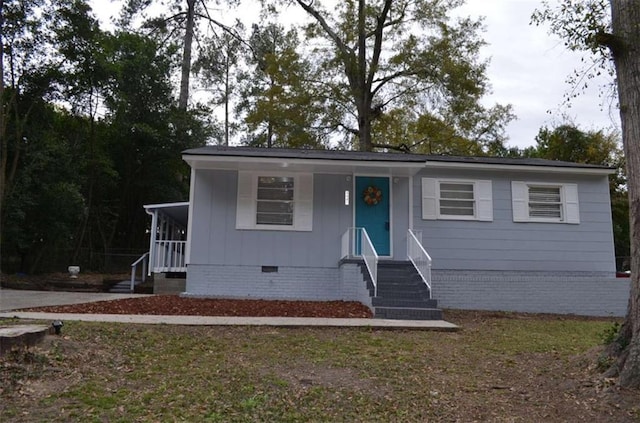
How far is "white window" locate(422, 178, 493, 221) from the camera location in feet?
36.6

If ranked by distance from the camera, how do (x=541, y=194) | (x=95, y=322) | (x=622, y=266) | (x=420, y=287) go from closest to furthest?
(x=95, y=322), (x=420, y=287), (x=541, y=194), (x=622, y=266)

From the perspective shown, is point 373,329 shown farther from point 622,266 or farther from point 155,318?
point 622,266

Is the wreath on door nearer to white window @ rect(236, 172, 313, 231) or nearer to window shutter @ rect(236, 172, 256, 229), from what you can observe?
white window @ rect(236, 172, 313, 231)

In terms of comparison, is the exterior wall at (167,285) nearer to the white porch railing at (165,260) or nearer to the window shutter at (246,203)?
the white porch railing at (165,260)

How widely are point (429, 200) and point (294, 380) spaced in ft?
25.1

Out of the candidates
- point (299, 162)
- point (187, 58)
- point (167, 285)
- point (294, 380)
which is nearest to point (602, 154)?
point (299, 162)

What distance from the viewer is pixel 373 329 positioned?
6.89 metres

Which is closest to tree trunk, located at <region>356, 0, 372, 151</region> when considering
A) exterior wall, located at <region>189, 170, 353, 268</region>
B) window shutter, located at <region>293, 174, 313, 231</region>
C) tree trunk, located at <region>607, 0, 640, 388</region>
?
window shutter, located at <region>293, 174, 313, 231</region>

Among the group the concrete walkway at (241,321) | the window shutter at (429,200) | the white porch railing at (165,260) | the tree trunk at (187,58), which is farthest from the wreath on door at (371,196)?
the tree trunk at (187,58)

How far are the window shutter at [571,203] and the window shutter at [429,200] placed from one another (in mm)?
3223

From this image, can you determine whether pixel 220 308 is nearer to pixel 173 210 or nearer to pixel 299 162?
pixel 299 162

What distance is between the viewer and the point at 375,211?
11.0 metres

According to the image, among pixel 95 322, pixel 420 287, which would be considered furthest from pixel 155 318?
pixel 420 287

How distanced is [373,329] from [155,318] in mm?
3383
